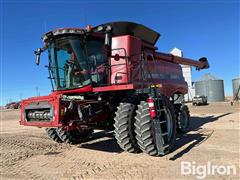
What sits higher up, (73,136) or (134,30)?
(134,30)

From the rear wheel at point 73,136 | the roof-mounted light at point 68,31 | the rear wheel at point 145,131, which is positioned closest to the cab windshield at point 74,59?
the roof-mounted light at point 68,31

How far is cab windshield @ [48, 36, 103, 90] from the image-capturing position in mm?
7531

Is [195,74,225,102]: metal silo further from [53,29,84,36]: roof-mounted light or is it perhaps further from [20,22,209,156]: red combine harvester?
[53,29,84,36]: roof-mounted light

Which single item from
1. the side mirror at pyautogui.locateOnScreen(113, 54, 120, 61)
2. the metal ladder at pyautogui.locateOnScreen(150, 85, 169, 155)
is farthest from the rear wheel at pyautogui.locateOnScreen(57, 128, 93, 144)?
the metal ladder at pyautogui.locateOnScreen(150, 85, 169, 155)

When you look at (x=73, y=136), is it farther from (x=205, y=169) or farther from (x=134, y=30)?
(x=205, y=169)

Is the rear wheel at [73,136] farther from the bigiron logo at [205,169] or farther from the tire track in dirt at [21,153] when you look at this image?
the bigiron logo at [205,169]

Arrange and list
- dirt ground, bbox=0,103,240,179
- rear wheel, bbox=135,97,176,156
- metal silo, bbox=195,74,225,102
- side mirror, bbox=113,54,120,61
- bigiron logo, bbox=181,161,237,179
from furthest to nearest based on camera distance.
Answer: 1. metal silo, bbox=195,74,225,102
2. side mirror, bbox=113,54,120,61
3. rear wheel, bbox=135,97,176,156
4. dirt ground, bbox=0,103,240,179
5. bigiron logo, bbox=181,161,237,179

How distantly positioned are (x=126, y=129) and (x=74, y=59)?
2.60 metres

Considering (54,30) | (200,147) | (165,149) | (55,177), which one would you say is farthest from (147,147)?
(54,30)

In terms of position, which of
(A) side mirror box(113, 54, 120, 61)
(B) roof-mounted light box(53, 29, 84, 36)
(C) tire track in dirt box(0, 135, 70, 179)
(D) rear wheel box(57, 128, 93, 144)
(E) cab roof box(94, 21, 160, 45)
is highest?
(E) cab roof box(94, 21, 160, 45)

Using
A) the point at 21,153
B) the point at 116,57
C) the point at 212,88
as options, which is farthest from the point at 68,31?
the point at 212,88

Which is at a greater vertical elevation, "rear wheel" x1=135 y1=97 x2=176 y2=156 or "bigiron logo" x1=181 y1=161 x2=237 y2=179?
"rear wheel" x1=135 y1=97 x2=176 y2=156

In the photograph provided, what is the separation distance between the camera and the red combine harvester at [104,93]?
6.58 metres

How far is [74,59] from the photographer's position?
25.1 feet
